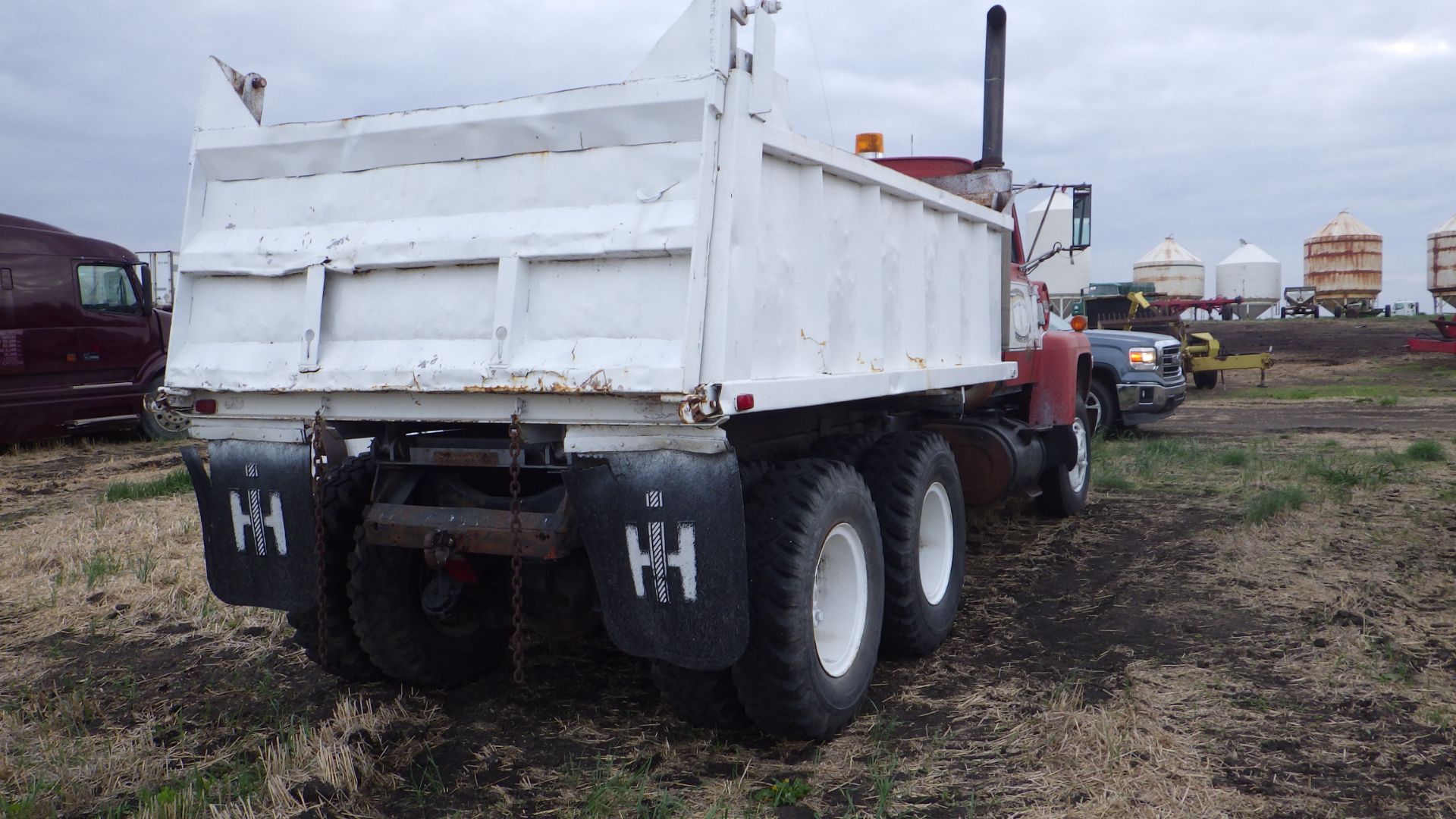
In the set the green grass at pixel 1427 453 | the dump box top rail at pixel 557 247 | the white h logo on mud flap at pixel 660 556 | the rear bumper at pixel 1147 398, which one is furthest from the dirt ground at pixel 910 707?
the rear bumper at pixel 1147 398

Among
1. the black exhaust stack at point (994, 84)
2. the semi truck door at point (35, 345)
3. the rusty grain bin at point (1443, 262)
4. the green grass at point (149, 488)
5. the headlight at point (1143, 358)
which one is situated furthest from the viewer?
the rusty grain bin at point (1443, 262)

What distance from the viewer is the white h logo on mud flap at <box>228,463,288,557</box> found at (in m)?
3.97

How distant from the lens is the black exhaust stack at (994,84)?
6879 millimetres

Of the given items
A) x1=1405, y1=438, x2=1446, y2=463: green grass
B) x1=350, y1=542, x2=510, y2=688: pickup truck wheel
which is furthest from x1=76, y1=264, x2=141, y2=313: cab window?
x1=1405, y1=438, x2=1446, y2=463: green grass

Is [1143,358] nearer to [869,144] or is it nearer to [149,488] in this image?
[869,144]

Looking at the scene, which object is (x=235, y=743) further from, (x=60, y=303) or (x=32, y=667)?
(x=60, y=303)

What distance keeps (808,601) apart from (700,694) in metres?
0.54

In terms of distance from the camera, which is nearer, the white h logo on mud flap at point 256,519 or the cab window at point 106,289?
the white h logo on mud flap at point 256,519

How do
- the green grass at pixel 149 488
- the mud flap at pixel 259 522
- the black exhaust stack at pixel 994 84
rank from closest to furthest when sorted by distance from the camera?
the mud flap at pixel 259 522 → the black exhaust stack at pixel 994 84 → the green grass at pixel 149 488

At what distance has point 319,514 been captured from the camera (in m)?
3.81

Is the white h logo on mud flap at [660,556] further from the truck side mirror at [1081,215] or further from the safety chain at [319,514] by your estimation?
the truck side mirror at [1081,215]

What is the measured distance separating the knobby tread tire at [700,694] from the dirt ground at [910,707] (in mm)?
102

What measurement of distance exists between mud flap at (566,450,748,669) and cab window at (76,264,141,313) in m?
12.1

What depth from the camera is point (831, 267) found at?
13.1ft
